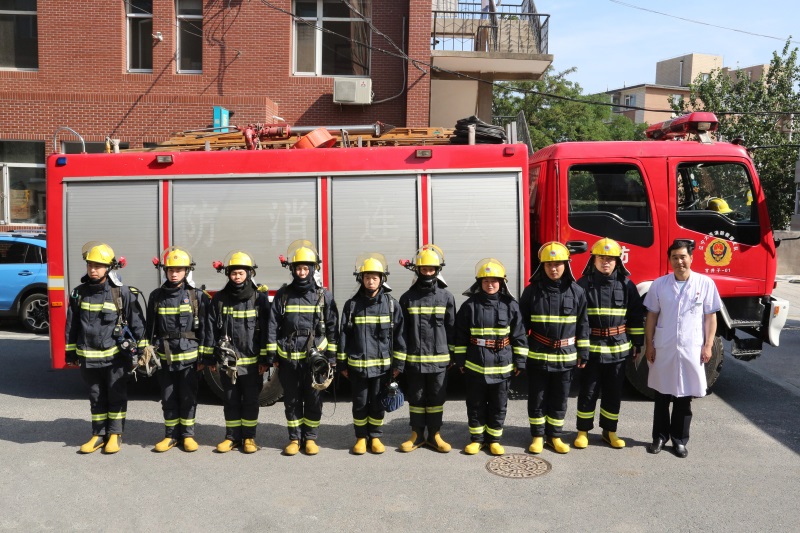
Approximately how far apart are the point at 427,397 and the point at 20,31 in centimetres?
1490

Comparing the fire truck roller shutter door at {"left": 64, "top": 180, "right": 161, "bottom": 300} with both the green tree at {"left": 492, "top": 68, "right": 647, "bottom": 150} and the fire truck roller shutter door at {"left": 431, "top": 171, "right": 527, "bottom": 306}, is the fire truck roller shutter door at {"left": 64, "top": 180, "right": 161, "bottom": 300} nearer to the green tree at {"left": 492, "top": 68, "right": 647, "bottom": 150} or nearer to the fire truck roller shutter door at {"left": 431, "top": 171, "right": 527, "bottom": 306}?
the fire truck roller shutter door at {"left": 431, "top": 171, "right": 527, "bottom": 306}

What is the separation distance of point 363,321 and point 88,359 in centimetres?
223

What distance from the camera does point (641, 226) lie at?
6.99 metres

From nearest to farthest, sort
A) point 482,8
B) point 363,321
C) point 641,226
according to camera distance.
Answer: point 363,321
point 641,226
point 482,8

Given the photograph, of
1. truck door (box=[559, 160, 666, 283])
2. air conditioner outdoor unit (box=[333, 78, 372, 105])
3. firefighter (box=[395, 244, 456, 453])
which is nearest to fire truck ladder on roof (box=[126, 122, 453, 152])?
truck door (box=[559, 160, 666, 283])

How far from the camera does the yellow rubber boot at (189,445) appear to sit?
18.8 feet

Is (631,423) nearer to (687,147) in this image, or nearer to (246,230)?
(687,147)

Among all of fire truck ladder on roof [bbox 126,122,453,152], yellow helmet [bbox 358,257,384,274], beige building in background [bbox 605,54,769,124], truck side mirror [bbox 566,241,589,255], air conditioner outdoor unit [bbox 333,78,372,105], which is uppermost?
beige building in background [bbox 605,54,769,124]

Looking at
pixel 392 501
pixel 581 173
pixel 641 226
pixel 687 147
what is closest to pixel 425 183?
pixel 581 173

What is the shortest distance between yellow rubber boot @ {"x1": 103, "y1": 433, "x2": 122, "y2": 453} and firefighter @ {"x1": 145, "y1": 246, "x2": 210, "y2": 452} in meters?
0.34

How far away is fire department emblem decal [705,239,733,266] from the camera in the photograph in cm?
698

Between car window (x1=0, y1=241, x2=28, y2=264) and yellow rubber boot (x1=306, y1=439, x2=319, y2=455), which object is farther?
car window (x1=0, y1=241, x2=28, y2=264)

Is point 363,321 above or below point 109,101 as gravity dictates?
below

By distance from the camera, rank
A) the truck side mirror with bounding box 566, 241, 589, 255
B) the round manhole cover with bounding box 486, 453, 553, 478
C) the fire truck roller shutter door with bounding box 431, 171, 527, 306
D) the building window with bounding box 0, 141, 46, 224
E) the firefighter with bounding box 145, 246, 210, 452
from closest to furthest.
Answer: the round manhole cover with bounding box 486, 453, 553, 478 < the firefighter with bounding box 145, 246, 210, 452 < the fire truck roller shutter door with bounding box 431, 171, 527, 306 < the truck side mirror with bounding box 566, 241, 589, 255 < the building window with bounding box 0, 141, 46, 224
